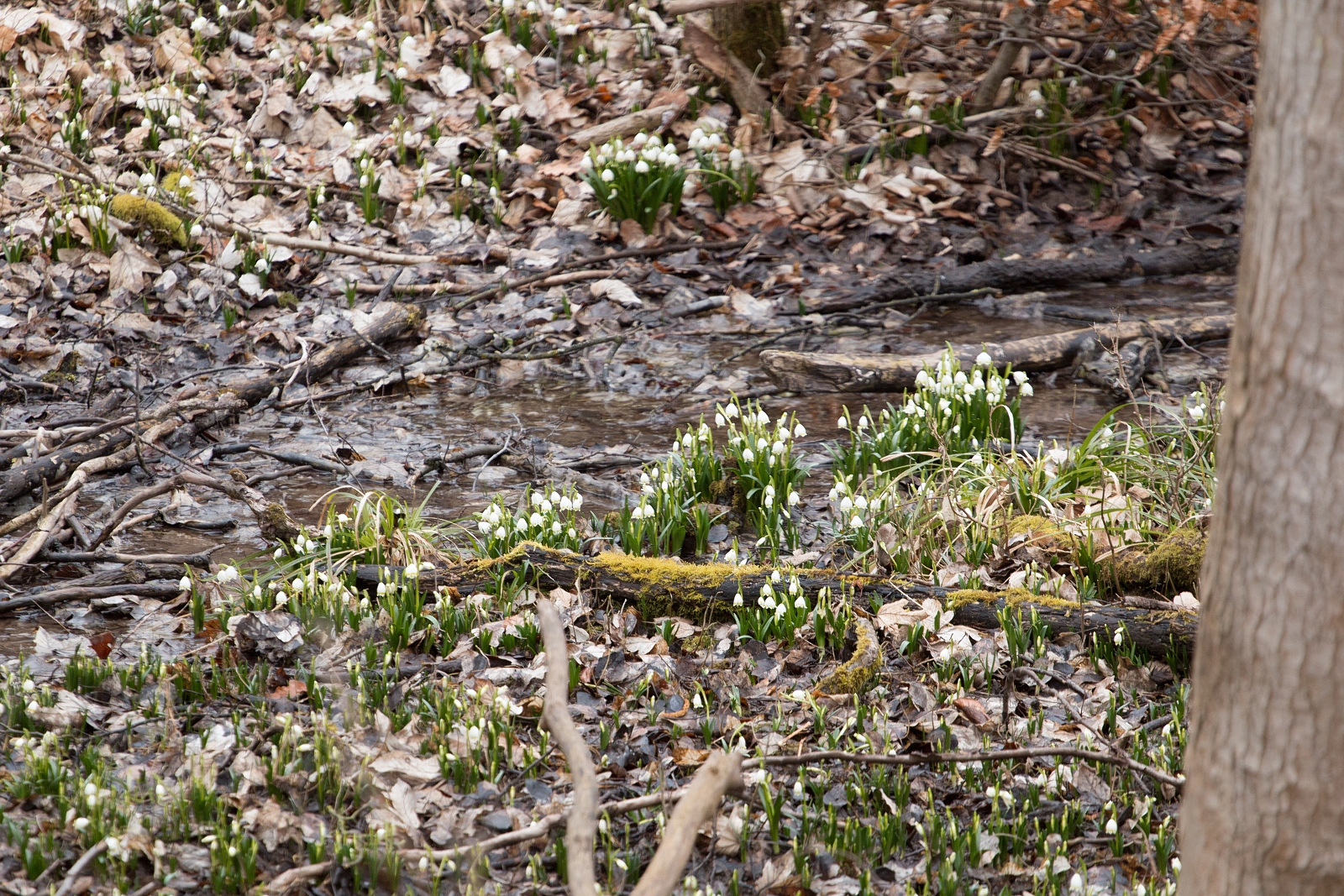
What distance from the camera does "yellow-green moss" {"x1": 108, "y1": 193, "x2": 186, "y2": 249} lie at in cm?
749

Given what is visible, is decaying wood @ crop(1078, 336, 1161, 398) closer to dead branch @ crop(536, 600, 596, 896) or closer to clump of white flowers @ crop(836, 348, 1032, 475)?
clump of white flowers @ crop(836, 348, 1032, 475)

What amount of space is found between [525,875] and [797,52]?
7.73 m

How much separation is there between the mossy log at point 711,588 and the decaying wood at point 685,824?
1.66 m

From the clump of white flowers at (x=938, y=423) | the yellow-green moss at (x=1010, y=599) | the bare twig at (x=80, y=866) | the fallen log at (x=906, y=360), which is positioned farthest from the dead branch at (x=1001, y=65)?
the bare twig at (x=80, y=866)

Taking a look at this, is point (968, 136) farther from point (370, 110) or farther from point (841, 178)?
point (370, 110)

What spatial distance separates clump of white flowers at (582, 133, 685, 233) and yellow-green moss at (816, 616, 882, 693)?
4939 millimetres

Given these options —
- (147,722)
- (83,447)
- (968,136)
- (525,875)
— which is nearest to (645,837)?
(525,875)

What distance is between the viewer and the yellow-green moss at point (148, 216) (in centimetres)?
749

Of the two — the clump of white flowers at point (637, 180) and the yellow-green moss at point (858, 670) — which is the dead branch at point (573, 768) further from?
the clump of white flowers at point (637, 180)

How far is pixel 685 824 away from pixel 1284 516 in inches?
45.6

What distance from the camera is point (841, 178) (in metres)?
8.48

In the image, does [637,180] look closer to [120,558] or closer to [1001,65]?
[1001,65]

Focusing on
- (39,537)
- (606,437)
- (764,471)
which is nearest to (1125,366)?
(764,471)

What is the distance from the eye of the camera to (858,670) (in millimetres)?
3430
